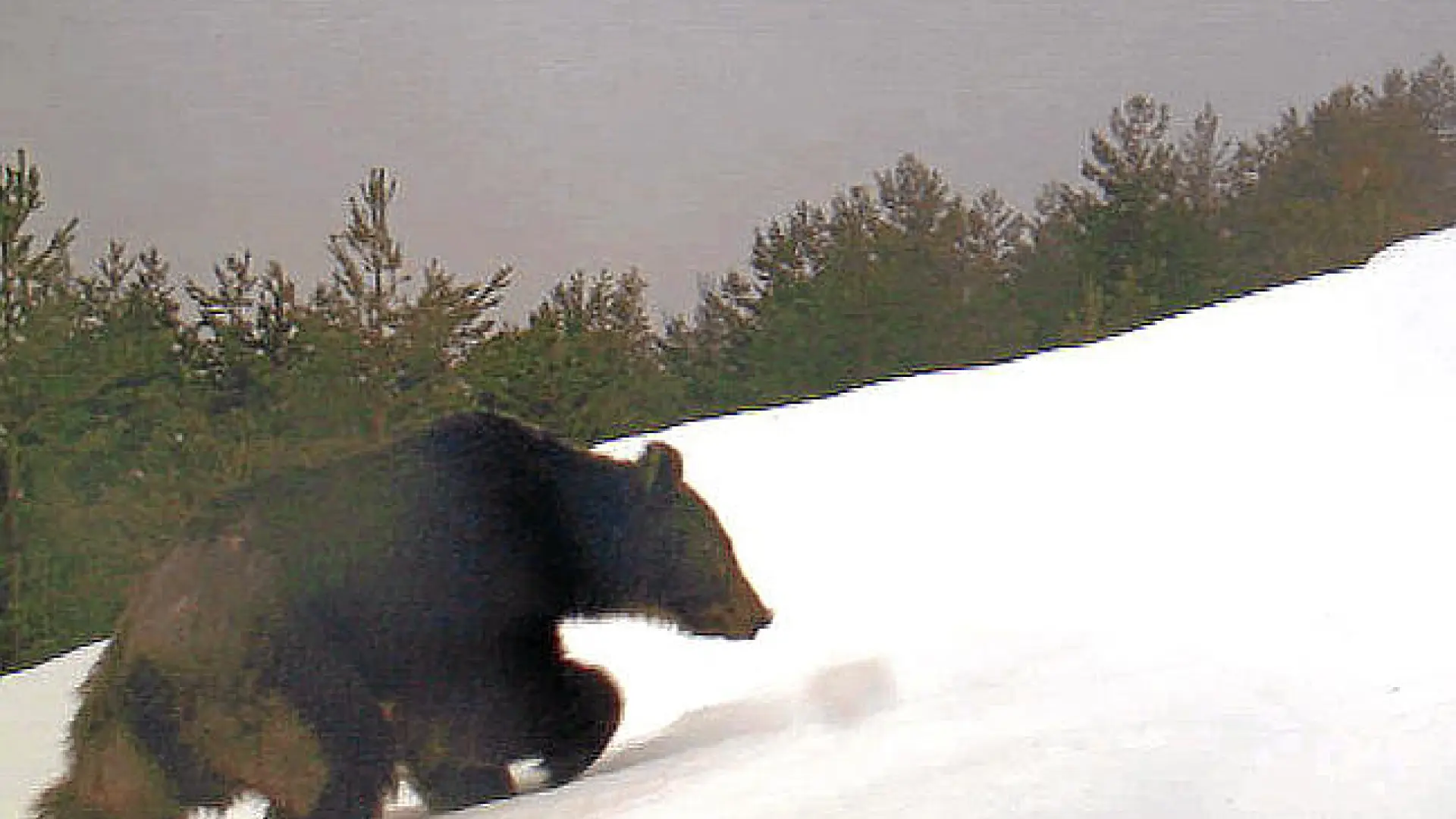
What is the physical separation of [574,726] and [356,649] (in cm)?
24

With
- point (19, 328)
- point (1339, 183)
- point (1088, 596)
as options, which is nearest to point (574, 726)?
point (1088, 596)

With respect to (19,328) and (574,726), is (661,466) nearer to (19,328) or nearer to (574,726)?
(574,726)

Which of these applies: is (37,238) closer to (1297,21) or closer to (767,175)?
(767,175)

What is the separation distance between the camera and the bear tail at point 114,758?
56.9 inches

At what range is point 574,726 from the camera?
1.52m

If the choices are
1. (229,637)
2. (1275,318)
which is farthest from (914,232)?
(229,637)

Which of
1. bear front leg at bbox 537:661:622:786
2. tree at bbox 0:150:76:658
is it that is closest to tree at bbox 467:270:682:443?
bear front leg at bbox 537:661:622:786

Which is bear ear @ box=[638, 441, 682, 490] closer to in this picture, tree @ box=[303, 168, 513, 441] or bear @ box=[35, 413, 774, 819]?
bear @ box=[35, 413, 774, 819]

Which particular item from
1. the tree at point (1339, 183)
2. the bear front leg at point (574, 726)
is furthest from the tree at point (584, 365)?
the tree at point (1339, 183)

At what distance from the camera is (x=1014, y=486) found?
6.06 feet

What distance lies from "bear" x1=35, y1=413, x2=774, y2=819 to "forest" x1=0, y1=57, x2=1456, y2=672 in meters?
0.05

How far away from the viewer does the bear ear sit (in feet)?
5.28

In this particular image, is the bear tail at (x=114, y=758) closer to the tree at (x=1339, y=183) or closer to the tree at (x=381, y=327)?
the tree at (x=381, y=327)

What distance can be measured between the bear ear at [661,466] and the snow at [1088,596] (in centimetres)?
7
